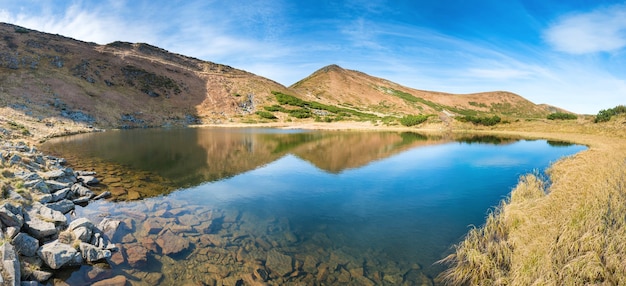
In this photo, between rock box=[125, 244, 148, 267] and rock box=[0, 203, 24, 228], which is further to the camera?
rock box=[125, 244, 148, 267]

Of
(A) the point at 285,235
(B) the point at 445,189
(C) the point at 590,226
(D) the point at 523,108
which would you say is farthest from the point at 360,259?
(D) the point at 523,108

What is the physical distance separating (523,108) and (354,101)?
78.5m

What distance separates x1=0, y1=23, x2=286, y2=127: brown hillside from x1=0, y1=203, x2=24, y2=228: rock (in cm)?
4788

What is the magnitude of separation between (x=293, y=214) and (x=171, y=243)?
473 centimetres

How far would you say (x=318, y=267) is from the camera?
8.12 metres

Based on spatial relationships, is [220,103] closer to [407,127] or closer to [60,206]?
[407,127]

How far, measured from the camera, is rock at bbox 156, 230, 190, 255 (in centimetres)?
888

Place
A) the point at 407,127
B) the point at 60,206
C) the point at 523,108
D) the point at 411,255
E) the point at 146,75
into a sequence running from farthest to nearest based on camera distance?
the point at 523,108, the point at 146,75, the point at 407,127, the point at 60,206, the point at 411,255

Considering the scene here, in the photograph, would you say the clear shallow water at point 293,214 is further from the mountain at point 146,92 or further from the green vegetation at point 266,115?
the green vegetation at point 266,115

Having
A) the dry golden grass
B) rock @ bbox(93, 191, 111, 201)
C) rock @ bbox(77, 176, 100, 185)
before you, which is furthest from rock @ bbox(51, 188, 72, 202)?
the dry golden grass

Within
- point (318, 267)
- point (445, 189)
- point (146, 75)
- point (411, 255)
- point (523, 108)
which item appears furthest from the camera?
point (523, 108)

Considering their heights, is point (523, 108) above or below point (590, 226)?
above

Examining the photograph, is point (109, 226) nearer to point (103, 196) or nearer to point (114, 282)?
point (114, 282)

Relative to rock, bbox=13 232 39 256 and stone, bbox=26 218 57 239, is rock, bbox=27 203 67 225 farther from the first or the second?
rock, bbox=13 232 39 256
